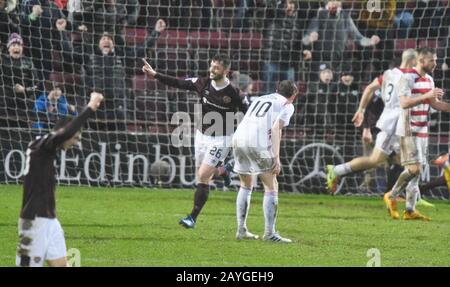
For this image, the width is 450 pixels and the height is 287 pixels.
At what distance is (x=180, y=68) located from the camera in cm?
1928

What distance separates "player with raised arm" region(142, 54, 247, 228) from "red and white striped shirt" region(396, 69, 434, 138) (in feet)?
7.66

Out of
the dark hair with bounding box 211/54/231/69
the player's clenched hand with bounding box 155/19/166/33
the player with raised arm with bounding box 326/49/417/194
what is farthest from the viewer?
the player's clenched hand with bounding box 155/19/166/33

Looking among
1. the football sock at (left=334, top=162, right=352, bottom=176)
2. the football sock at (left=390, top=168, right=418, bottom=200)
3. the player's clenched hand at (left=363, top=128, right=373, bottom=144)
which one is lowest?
the football sock at (left=334, top=162, right=352, bottom=176)

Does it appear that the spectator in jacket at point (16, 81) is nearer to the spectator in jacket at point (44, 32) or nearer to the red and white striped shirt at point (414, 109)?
the spectator in jacket at point (44, 32)

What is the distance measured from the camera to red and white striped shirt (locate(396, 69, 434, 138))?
47.0ft

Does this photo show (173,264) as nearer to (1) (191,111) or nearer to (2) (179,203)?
(2) (179,203)

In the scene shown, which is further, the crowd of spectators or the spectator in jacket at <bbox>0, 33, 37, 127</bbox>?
the crowd of spectators

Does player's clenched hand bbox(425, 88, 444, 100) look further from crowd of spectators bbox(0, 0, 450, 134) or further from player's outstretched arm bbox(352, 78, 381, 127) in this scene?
crowd of spectators bbox(0, 0, 450, 134)

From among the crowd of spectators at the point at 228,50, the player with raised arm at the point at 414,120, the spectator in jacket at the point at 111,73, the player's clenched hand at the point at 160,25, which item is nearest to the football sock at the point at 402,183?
the player with raised arm at the point at 414,120

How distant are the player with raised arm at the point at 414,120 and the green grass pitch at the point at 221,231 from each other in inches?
21.7

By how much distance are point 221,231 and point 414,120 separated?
3271 mm

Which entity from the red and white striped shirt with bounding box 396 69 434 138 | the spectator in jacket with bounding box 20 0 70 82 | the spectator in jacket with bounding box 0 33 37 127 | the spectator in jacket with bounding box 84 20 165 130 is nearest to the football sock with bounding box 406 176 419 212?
the red and white striped shirt with bounding box 396 69 434 138

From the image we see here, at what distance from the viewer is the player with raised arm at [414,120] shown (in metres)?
14.2
